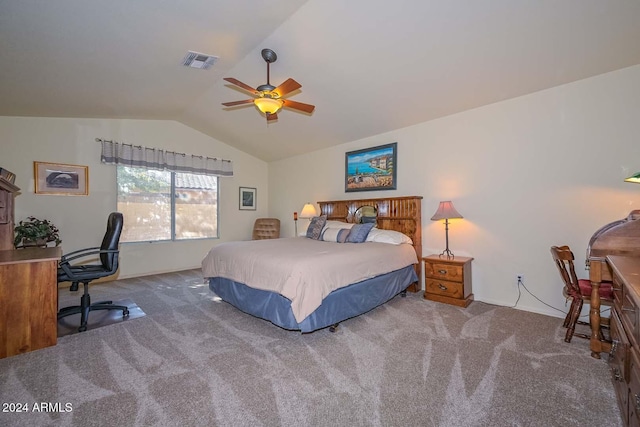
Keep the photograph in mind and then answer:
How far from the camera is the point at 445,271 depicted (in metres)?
3.48

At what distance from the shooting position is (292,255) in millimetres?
2807

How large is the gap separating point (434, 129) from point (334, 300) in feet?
9.57

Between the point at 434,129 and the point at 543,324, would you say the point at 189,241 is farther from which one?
the point at 543,324

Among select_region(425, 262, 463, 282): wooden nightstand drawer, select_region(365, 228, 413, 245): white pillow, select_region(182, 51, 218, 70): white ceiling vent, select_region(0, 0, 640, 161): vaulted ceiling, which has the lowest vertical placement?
select_region(425, 262, 463, 282): wooden nightstand drawer

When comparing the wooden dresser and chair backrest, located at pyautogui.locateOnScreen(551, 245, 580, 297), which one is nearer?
the wooden dresser

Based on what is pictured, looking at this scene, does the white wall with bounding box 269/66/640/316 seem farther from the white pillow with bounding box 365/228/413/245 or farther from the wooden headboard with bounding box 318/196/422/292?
the white pillow with bounding box 365/228/413/245

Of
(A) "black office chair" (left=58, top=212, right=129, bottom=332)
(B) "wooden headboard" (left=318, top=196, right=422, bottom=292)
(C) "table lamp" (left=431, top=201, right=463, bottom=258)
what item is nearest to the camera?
(A) "black office chair" (left=58, top=212, right=129, bottom=332)

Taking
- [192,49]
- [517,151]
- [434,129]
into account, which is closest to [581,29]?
[517,151]

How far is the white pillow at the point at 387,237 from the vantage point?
12.3 ft

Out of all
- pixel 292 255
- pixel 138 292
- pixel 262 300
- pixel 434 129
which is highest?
pixel 434 129

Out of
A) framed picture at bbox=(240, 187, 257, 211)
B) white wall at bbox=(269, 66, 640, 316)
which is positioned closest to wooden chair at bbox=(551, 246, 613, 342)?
white wall at bbox=(269, 66, 640, 316)

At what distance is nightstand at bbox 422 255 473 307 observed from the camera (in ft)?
11.0

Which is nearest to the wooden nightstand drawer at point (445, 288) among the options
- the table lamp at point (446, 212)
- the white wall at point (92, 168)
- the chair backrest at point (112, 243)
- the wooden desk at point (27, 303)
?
the table lamp at point (446, 212)

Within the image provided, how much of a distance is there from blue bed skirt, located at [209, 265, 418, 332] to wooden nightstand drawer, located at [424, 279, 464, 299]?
38 centimetres
